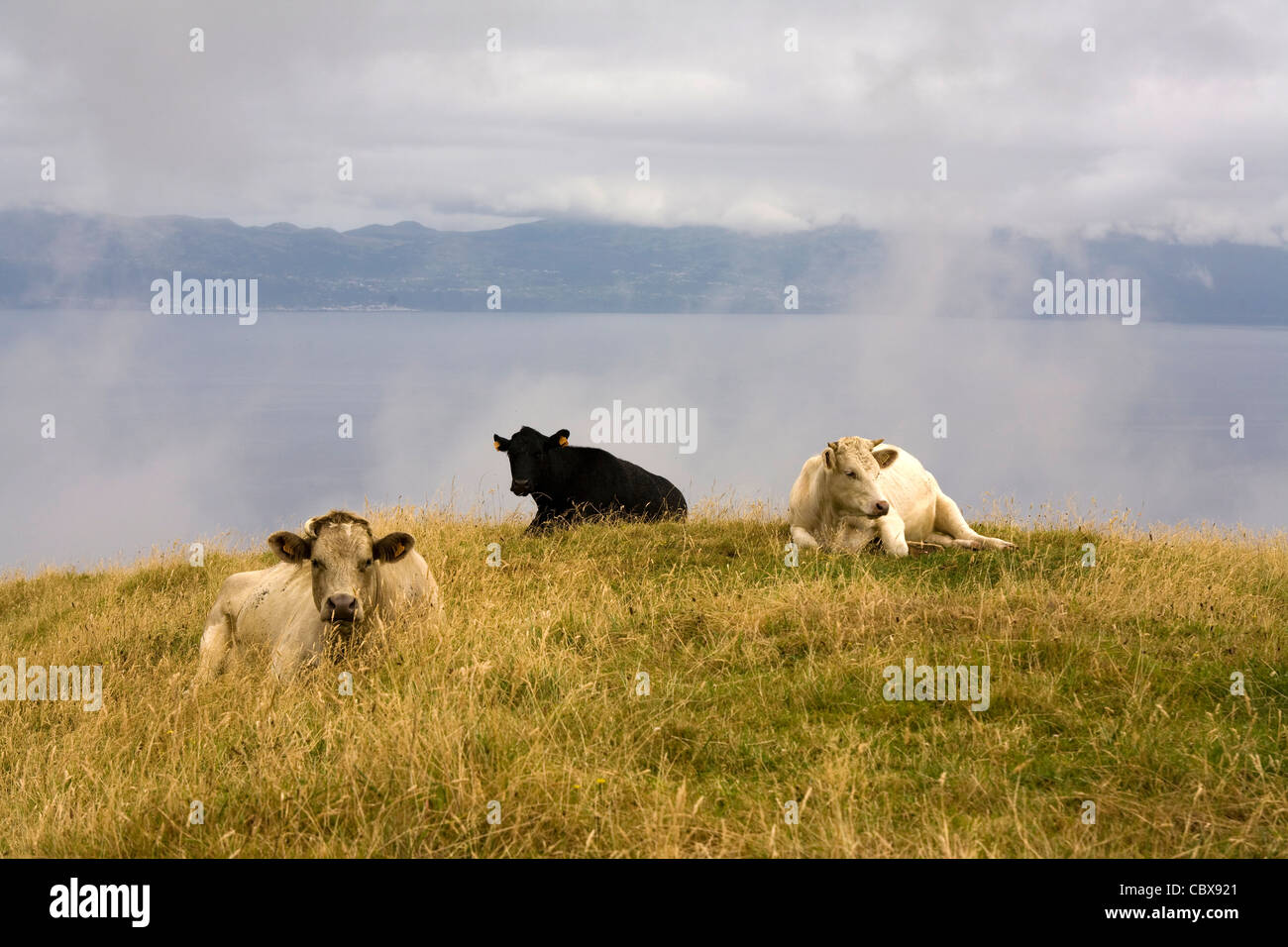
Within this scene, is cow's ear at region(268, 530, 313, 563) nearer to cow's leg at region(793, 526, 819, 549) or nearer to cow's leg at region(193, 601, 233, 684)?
cow's leg at region(193, 601, 233, 684)

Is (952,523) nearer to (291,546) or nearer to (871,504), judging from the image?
(871,504)

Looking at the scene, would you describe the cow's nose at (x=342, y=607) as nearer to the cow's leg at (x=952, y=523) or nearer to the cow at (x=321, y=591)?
the cow at (x=321, y=591)

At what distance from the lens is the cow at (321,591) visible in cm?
898

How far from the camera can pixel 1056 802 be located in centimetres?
639

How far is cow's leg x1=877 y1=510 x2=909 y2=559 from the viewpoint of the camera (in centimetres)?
1342

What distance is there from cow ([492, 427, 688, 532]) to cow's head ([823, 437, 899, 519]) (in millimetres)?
3557

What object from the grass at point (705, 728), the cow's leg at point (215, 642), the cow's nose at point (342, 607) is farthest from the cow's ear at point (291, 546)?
the cow's leg at point (215, 642)

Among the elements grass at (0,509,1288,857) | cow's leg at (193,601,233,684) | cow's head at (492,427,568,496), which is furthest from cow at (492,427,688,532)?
Answer: cow's leg at (193,601,233,684)

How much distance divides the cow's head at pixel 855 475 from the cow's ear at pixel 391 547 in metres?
5.87

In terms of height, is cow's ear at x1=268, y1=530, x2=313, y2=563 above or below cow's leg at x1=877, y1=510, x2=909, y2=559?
above

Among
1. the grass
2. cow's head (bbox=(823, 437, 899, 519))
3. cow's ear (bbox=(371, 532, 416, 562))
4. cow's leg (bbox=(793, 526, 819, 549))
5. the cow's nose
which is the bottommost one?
the grass

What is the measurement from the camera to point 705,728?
291 inches

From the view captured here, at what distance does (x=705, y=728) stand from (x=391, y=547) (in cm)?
320
